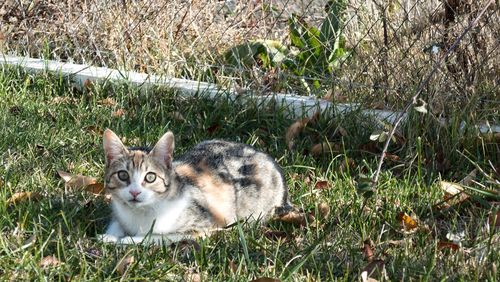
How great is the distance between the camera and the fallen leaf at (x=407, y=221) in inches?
181

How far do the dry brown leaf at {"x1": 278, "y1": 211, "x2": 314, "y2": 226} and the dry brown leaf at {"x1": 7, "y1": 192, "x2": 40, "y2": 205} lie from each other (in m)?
1.29

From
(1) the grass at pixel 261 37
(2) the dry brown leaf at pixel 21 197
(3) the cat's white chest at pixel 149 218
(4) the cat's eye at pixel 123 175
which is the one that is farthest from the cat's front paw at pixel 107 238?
(1) the grass at pixel 261 37

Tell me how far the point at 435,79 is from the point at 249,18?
267 cm

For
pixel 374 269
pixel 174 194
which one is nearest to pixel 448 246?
pixel 374 269

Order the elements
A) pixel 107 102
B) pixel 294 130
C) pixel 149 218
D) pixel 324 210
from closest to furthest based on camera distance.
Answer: pixel 149 218
pixel 324 210
pixel 294 130
pixel 107 102

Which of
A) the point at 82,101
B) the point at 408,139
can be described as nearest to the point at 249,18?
the point at 82,101

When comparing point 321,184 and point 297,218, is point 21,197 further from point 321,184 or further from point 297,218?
point 321,184

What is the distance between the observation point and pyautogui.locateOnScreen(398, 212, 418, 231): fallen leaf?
4.59 m

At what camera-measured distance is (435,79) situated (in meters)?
6.23

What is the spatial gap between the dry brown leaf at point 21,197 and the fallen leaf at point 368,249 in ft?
5.73

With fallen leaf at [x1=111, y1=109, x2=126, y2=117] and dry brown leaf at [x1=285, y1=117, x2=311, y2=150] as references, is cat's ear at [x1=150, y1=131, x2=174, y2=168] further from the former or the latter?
fallen leaf at [x1=111, y1=109, x2=126, y2=117]

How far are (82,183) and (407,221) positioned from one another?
180 centimetres

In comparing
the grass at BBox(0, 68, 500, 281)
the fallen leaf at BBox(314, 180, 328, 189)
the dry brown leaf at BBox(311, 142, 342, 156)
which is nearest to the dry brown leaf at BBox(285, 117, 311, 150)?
the grass at BBox(0, 68, 500, 281)

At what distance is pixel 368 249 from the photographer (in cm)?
423
